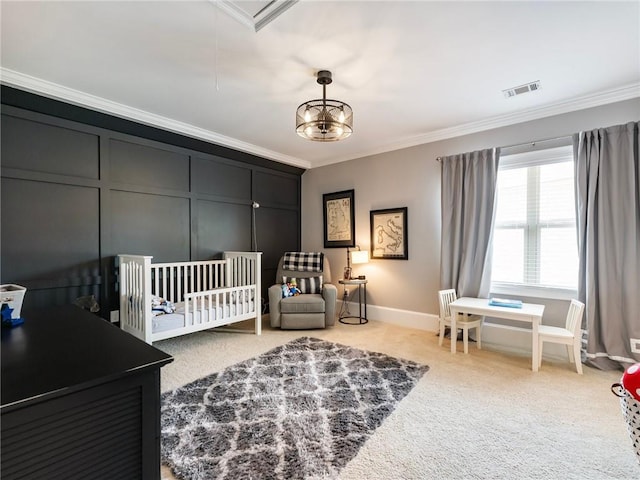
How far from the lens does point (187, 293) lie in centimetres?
334

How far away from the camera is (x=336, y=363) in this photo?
2.81 meters

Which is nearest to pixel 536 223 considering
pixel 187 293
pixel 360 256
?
pixel 360 256

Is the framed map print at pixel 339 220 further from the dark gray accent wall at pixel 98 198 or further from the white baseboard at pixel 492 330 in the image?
the dark gray accent wall at pixel 98 198

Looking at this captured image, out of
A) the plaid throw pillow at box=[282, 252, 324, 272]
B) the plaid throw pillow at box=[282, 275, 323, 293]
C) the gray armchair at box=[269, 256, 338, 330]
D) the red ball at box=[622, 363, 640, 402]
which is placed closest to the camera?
the red ball at box=[622, 363, 640, 402]

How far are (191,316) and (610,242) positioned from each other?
4.01 meters

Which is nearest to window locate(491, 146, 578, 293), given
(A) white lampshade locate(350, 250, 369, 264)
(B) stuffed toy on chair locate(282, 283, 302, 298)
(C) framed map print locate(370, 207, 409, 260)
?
(C) framed map print locate(370, 207, 409, 260)

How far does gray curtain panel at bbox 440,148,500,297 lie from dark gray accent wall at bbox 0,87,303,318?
273 cm

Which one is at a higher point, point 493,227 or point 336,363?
point 493,227

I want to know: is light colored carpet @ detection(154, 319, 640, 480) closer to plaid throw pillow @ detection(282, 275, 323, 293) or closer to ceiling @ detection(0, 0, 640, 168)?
plaid throw pillow @ detection(282, 275, 323, 293)

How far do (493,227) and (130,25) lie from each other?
3636mm

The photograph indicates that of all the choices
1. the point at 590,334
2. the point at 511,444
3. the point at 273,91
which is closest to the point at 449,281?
the point at 590,334

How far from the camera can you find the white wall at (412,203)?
3.32m

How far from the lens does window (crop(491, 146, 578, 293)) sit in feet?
10.1

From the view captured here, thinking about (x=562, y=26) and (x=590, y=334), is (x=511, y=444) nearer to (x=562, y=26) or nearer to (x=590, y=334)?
(x=590, y=334)
